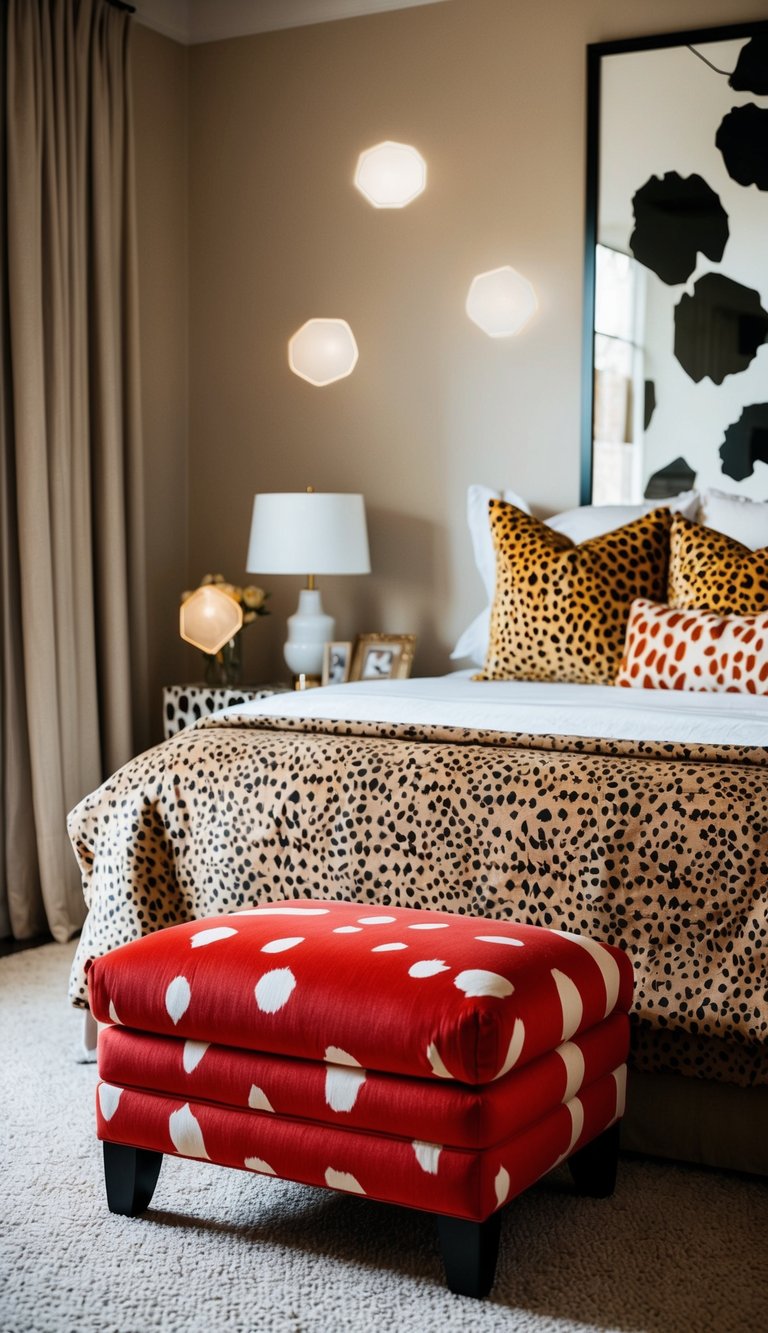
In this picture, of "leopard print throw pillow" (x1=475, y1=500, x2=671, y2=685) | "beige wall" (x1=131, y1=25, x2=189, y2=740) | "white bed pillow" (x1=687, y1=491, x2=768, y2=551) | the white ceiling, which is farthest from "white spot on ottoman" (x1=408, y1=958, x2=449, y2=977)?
the white ceiling

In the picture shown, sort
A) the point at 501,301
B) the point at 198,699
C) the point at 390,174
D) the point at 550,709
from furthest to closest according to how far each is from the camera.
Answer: the point at 390,174 < the point at 501,301 < the point at 198,699 < the point at 550,709

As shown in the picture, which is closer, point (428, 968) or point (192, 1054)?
point (428, 968)

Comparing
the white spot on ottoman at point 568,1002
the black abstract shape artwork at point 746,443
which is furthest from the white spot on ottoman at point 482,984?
the black abstract shape artwork at point 746,443

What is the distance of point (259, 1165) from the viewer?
1.89m

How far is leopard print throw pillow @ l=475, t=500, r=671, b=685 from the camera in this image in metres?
3.31

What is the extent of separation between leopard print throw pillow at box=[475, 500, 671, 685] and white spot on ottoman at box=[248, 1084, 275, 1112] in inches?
65.4

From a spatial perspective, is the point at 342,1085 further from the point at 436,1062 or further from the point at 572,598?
the point at 572,598

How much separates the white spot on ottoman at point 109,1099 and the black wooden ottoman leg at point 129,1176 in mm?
66

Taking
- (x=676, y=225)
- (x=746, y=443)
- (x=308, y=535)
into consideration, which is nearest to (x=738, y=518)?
(x=746, y=443)

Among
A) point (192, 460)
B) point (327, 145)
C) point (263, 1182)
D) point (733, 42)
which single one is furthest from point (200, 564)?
point (263, 1182)

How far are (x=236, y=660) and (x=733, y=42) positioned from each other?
223 cm

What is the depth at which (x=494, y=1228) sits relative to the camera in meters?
1.82

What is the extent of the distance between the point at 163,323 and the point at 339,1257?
330 centimetres

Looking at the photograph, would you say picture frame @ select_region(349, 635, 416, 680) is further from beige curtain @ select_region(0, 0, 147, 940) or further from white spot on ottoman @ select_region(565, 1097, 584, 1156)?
white spot on ottoman @ select_region(565, 1097, 584, 1156)
